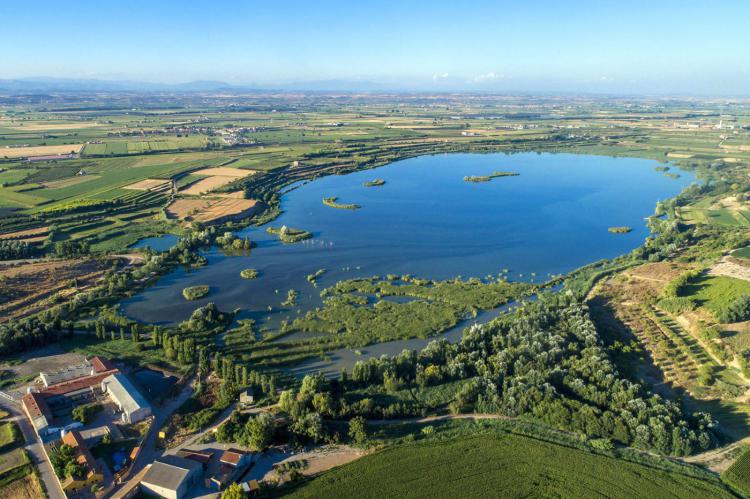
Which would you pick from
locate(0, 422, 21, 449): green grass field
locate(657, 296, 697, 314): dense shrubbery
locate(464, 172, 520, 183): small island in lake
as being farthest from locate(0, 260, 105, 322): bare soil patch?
locate(464, 172, 520, 183): small island in lake

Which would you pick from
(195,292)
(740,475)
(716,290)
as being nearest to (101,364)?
(195,292)

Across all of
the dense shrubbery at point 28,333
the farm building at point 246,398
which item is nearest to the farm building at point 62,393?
the dense shrubbery at point 28,333

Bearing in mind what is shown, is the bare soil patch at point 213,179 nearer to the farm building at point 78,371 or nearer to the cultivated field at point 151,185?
the cultivated field at point 151,185

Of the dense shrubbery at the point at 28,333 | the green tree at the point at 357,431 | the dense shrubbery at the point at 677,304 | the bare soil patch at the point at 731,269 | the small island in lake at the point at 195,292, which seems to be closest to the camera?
the green tree at the point at 357,431

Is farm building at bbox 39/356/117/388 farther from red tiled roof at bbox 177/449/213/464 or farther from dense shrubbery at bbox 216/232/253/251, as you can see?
dense shrubbery at bbox 216/232/253/251

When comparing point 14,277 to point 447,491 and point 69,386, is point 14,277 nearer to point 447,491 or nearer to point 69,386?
point 69,386

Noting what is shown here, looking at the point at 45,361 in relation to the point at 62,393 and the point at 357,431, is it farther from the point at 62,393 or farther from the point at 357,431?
the point at 357,431
